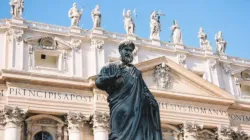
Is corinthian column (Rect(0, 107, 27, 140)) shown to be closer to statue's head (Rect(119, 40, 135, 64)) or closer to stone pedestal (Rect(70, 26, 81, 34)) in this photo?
stone pedestal (Rect(70, 26, 81, 34))

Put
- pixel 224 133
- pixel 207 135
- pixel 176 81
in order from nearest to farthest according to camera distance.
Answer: pixel 224 133 < pixel 176 81 < pixel 207 135

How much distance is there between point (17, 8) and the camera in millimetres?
24469

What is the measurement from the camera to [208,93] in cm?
2678

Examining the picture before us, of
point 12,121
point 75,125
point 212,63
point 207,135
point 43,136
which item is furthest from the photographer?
point 212,63

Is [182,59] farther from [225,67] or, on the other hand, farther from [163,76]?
[225,67]

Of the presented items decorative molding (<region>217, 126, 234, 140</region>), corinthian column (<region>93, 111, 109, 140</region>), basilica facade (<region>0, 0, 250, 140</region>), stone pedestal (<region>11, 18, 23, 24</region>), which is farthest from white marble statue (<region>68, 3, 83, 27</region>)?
decorative molding (<region>217, 126, 234, 140</region>)

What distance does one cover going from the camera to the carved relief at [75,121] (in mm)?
22859

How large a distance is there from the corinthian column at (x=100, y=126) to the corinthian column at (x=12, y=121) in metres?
3.43

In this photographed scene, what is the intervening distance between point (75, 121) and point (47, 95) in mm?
1828

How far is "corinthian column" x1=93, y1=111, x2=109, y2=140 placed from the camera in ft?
75.6

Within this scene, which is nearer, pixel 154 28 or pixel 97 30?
pixel 97 30

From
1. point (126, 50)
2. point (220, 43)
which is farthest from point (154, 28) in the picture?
point (126, 50)

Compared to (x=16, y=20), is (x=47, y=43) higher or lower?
lower

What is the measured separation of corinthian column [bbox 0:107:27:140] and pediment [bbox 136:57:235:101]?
6.90 meters
